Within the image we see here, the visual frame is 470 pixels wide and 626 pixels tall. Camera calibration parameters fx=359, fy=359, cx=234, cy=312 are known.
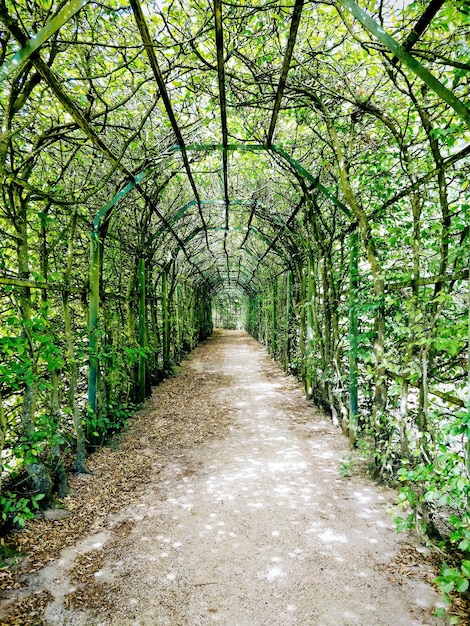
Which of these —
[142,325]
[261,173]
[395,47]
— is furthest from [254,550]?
[261,173]

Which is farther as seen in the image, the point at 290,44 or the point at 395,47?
the point at 290,44

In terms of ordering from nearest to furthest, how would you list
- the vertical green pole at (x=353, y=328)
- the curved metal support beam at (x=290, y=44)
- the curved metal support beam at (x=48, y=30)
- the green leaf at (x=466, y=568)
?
the green leaf at (x=466, y=568), the curved metal support beam at (x=48, y=30), the curved metal support beam at (x=290, y=44), the vertical green pole at (x=353, y=328)

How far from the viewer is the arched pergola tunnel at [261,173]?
260 centimetres

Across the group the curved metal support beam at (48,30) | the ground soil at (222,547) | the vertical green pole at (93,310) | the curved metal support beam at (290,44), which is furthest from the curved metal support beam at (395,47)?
the vertical green pole at (93,310)

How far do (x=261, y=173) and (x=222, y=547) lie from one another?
5.97m

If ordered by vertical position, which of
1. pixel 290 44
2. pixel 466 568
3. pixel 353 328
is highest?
pixel 290 44

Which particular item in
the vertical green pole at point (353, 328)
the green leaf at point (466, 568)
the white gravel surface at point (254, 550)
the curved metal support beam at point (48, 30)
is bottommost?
the white gravel surface at point (254, 550)

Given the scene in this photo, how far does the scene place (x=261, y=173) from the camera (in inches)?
Answer: 265

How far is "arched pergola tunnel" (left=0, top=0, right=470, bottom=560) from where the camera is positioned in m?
2.60

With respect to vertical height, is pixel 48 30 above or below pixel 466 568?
above

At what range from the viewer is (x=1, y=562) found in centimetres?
250

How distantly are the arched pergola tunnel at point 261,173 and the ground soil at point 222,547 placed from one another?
21.4 inches

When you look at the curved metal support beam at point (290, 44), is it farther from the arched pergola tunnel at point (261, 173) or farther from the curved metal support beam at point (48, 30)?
the curved metal support beam at point (48, 30)

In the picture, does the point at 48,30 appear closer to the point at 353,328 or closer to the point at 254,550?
the point at 254,550
